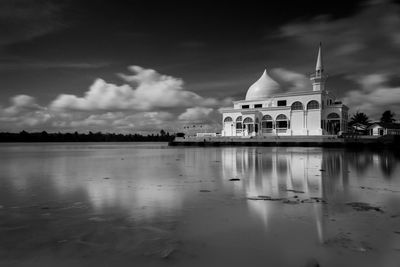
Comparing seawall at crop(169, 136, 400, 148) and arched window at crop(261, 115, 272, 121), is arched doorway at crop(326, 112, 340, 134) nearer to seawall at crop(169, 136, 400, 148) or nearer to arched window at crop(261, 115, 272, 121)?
seawall at crop(169, 136, 400, 148)

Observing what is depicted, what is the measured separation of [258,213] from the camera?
7.27 meters

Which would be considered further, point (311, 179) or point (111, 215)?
point (311, 179)

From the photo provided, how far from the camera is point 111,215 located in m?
7.25

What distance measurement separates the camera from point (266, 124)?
58.9 m

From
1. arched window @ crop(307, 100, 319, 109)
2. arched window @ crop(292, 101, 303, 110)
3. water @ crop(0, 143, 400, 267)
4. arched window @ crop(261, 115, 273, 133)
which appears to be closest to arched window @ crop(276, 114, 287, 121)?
arched window @ crop(261, 115, 273, 133)

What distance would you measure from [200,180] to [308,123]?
45795 mm

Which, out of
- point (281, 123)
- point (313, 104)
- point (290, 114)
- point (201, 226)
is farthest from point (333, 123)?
point (201, 226)

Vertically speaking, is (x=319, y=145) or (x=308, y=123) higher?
(x=308, y=123)

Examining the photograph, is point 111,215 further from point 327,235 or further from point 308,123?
point 308,123

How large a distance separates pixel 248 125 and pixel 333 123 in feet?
53.5

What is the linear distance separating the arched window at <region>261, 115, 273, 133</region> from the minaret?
10.8m

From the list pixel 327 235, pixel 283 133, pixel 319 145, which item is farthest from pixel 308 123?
pixel 327 235

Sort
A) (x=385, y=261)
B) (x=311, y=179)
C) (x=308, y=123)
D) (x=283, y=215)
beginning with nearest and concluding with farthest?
(x=385, y=261) < (x=283, y=215) < (x=311, y=179) < (x=308, y=123)

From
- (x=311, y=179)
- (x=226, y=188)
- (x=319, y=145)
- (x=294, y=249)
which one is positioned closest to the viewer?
(x=294, y=249)
